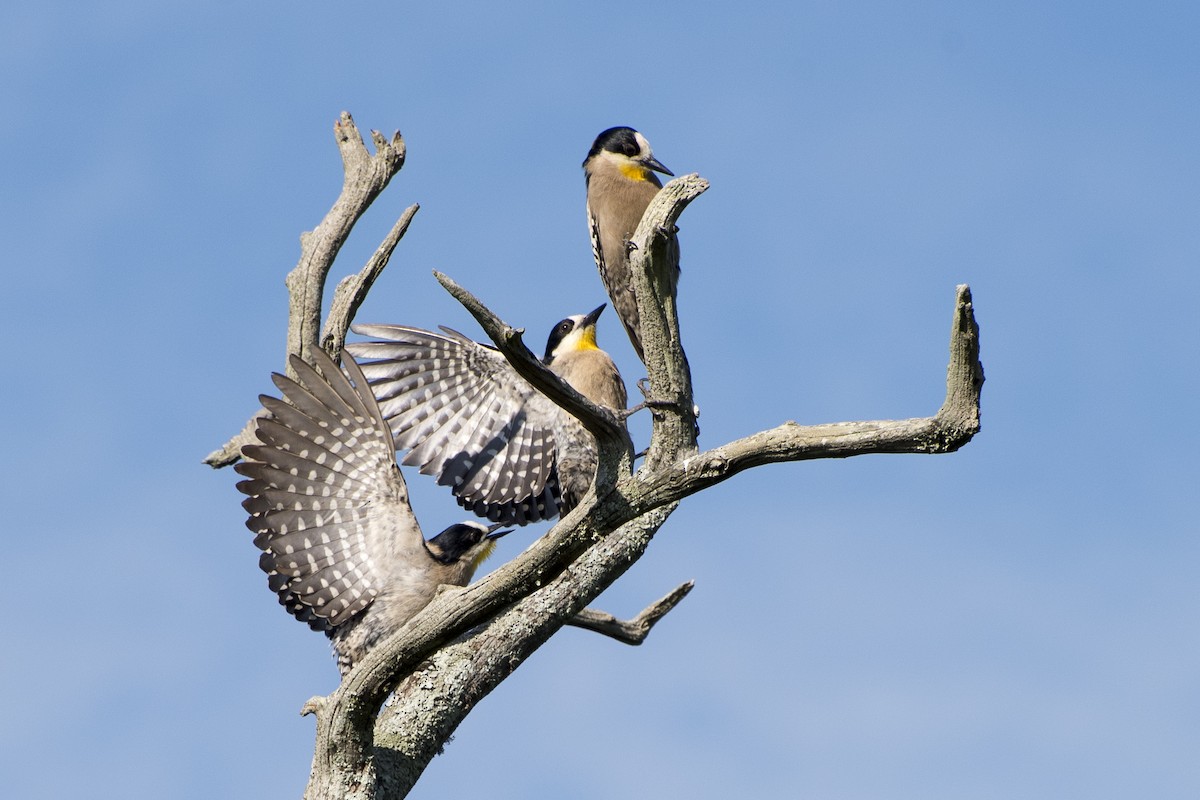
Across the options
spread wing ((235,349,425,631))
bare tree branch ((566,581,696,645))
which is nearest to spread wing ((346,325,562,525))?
bare tree branch ((566,581,696,645))

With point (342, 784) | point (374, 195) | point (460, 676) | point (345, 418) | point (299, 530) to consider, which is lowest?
point (342, 784)

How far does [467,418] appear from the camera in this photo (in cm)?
720

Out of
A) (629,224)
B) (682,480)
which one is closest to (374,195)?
(629,224)

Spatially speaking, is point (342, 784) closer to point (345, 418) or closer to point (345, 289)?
point (345, 418)

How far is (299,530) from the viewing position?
5.54 m

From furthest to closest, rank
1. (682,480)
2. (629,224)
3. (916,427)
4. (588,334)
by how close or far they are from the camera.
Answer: (588,334), (629,224), (682,480), (916,427)

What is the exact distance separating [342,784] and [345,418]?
146cm

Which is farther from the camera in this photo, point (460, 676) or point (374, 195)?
point (374, 195)

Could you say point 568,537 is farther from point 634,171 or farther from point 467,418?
point 634,171

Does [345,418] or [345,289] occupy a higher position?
[345,289]

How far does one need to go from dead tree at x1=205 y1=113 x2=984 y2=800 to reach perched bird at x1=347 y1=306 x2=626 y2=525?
103cm

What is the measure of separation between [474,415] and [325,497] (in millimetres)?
1699

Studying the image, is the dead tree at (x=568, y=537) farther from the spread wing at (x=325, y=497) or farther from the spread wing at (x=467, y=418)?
the spread wing at (x=467, y=418)

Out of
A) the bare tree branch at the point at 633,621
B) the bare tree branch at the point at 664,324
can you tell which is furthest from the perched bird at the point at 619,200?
the bare tree branch at the point at 664,324
